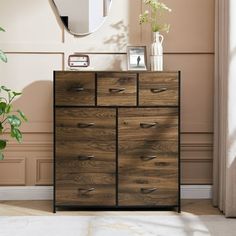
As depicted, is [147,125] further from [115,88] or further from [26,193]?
[26,193]

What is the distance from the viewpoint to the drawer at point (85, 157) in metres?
2.93

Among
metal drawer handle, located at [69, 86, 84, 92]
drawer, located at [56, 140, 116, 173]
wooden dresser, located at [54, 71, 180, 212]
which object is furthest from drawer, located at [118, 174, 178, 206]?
metal drawer handle, located at [69, 86, 84, 92]

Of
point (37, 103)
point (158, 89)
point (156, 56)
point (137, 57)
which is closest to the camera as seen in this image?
point (158, 89)

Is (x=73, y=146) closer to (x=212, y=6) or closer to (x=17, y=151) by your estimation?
(x=17, y=151)

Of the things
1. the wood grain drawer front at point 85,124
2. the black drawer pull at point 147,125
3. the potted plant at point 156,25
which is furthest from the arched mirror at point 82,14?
the black drawer pull at point 147,125

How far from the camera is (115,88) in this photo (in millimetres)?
2906

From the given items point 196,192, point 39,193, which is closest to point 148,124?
point 196,192

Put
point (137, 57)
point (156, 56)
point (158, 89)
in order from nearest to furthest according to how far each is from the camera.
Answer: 1. point (158, 89)
2. point (156, 56)
3. point (137, 57)

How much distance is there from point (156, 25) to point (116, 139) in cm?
86

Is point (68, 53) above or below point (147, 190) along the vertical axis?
above

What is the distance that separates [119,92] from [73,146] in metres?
0.44

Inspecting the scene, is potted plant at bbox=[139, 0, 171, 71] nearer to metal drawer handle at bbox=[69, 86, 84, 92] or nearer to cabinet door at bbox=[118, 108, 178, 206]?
cabinet door at bbox=[118, 108, 178, 206]

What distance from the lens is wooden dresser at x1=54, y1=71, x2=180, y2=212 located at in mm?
2906

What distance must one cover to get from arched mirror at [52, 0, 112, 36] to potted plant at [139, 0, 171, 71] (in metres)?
0.28
